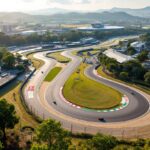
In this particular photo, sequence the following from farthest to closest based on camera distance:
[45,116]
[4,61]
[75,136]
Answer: [4,61]
[45,116]
[75,136]

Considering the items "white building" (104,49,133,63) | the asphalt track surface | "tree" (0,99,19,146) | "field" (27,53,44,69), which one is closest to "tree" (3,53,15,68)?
"field" (27,53,44,69)

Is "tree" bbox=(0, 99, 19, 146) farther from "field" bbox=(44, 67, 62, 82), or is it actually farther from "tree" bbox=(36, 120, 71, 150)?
"field" bbox=(44, 67, 62, 82)

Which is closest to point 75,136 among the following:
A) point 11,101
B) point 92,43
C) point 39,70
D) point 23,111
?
point 23,111

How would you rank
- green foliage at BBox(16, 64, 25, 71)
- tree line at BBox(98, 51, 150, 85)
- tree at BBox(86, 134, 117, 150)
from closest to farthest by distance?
tree at BBox(86, 134, 117, 150), tree line at BBox(98, 51, 150, 85), green foliage at BBox(16, 64, 25, 71)

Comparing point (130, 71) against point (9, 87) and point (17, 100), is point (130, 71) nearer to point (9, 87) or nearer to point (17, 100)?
point (17, 100)

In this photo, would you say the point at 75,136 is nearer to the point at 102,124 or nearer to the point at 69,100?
the point at 102,124

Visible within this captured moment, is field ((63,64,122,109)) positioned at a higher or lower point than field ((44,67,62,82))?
higher
